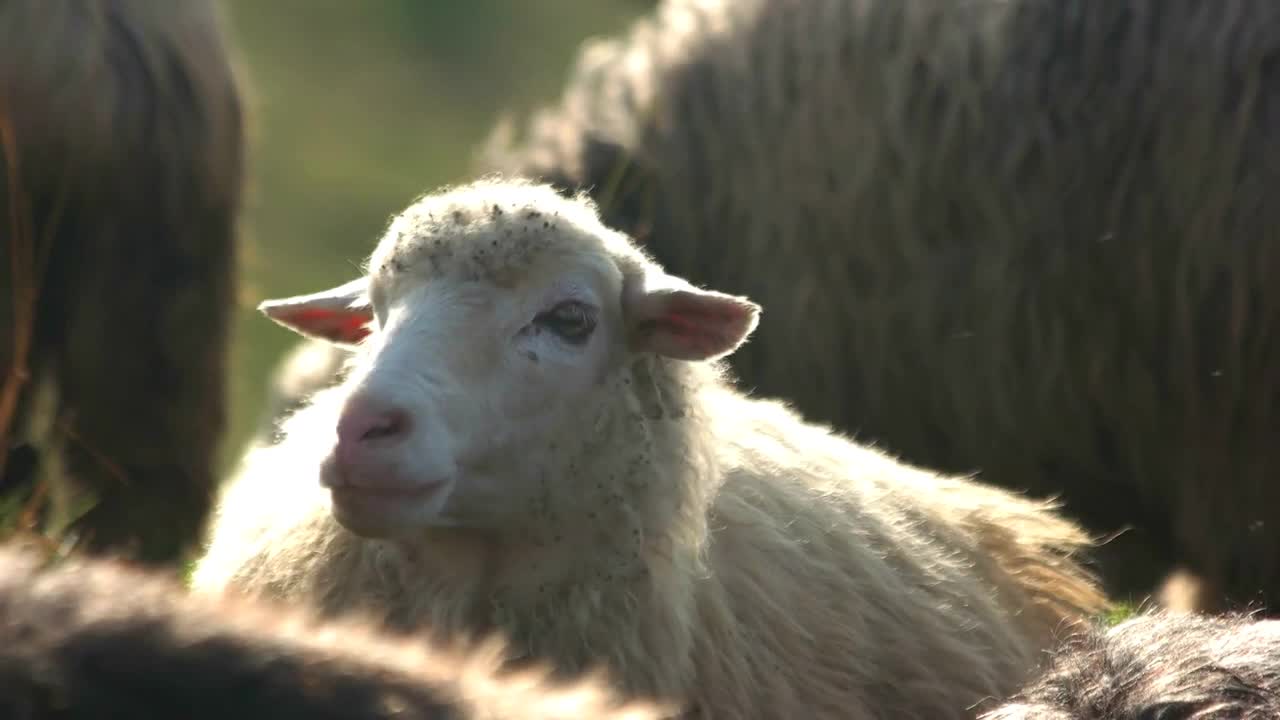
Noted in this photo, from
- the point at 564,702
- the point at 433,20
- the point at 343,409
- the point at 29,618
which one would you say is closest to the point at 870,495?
the point at 343,409

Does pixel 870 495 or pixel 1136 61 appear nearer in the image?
pixel 870 495

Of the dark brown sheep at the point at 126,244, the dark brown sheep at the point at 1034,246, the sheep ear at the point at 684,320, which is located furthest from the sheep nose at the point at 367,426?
the dark brown sheep at the point at 1034,246

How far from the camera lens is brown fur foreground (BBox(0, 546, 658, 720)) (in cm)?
165

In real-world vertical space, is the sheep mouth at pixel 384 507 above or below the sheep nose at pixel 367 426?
below

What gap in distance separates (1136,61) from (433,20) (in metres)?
54.9

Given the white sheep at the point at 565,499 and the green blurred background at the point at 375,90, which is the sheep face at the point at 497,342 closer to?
the white sheep at the point at 565,499

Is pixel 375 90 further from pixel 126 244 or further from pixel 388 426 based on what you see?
pixel 388 426

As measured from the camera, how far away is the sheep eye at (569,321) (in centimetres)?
330

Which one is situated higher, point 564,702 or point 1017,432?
point 1017,432

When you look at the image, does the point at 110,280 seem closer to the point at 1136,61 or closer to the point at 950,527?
the point at 950,527

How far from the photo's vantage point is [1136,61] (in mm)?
5328

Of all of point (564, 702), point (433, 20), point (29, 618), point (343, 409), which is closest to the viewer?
point (29, 618)

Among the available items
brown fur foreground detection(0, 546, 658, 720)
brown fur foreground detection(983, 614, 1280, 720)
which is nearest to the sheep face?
brown fur foreground detection(983, 614, 1280, 720)

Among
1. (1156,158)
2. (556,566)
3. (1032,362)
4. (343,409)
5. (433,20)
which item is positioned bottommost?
(556,566)
